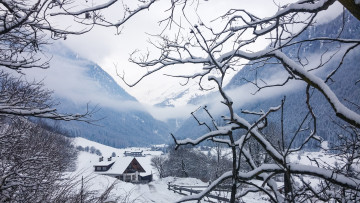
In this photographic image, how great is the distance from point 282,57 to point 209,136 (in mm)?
975

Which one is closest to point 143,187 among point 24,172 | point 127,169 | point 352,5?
point 24,172

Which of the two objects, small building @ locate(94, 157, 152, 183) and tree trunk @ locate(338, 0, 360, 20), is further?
small building @ locate(94, 157, 152, 183)

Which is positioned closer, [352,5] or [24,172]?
[352,5]

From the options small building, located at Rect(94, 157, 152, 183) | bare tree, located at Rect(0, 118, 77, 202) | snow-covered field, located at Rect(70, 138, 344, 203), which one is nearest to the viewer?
bare tree, located at Rect(0, 118, 77, 202)

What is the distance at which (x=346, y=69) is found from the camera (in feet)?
520

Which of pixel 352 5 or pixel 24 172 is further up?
pixel 352 5

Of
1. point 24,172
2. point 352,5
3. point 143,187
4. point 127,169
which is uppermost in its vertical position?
point 352,5

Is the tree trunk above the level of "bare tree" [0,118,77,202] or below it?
above

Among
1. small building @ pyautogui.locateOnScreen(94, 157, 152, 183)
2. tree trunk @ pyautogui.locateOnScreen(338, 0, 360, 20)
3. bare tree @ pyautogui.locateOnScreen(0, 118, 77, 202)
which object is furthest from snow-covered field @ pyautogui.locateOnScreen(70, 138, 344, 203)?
small building @ pyautogui.locateOnScreen(94, 157, 152, 183)

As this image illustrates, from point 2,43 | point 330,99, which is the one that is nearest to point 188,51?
point 330,99

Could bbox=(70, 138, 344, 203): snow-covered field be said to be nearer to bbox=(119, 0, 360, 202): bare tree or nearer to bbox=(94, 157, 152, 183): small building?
bbox=(119, 0, 360, 202): bare tree

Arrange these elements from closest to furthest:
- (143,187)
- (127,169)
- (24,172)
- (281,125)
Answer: (281,125) → (24,172) → (143,187) → (127,169)

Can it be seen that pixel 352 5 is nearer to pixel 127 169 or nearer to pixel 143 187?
pixel 143 187

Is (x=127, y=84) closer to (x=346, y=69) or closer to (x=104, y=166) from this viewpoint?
(x=104, y=166)
